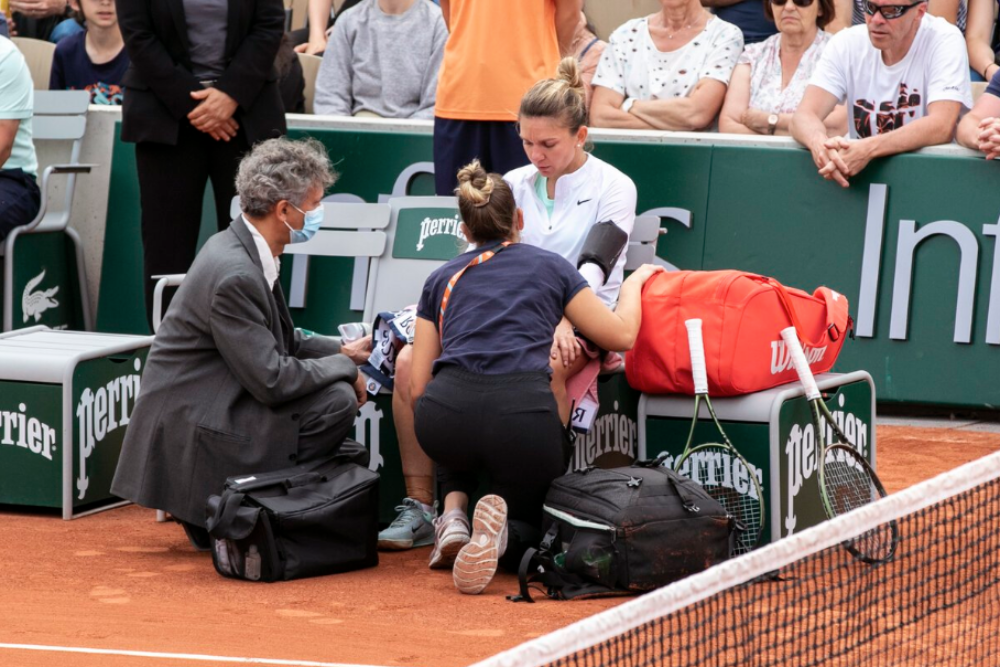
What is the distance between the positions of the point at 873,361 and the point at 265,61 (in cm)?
324

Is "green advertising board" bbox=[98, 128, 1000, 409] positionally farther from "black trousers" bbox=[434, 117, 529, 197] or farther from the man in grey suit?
the man in grey suit

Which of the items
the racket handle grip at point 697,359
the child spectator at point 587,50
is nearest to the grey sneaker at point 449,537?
the racket handle grip at point 697,359

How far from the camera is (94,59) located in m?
9.65

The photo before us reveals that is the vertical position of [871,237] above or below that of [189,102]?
below

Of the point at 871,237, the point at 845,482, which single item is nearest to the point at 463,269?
the point at 845,482

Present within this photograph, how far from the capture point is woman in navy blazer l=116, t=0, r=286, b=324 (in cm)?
719

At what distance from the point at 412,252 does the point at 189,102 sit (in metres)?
1.24

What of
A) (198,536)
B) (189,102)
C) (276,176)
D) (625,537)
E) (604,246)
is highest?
(189,102)

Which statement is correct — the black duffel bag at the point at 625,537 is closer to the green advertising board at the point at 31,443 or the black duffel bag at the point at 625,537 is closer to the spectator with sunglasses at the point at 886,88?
the green advertising board at the point at 31,443

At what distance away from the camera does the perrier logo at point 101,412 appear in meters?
6.12

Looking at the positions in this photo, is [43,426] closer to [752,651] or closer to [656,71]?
[752,651]

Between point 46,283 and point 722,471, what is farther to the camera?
point 46,283

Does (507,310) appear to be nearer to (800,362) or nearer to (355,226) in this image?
(800,362)

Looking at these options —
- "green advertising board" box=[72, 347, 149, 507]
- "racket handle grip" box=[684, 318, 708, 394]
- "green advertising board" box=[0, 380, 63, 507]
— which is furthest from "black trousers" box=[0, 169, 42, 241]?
"racket handle grip" box=[684, 318, 708, 394]
